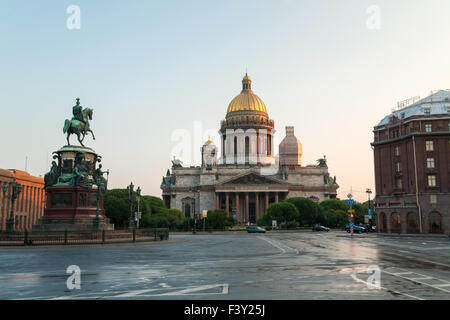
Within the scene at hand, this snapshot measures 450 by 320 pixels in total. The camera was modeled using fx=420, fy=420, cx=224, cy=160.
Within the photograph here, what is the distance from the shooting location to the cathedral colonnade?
378ft

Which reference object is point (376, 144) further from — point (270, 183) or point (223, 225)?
point (270, 183)

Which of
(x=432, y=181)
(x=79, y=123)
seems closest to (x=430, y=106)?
(x=432, y=181)

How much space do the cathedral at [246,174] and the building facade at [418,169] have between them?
52.0 metres

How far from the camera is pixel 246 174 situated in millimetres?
116312

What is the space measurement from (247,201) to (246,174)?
7457 millimetres

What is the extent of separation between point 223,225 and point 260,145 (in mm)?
55454

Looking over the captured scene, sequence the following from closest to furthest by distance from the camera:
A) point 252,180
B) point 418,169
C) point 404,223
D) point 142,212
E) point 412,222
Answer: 1. point 418,169
2. point 412,222
3. point 404,223
4. point 142,212
5. point 252,180

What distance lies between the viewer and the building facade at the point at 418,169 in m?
57.3

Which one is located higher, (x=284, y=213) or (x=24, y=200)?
(x=24, y=200)

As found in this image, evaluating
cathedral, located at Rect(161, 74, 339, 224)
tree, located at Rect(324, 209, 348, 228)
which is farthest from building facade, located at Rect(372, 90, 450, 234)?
cathedral, located at Rect(161, 74, 339, 224)

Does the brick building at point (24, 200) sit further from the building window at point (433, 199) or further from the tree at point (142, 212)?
the building window at point (433, 199)

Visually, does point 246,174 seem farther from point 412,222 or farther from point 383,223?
point 412,222

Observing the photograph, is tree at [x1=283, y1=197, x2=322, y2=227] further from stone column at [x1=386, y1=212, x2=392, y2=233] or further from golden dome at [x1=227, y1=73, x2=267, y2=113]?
golden dome at [x1=227, y1=73, x2=267, y2=113]
